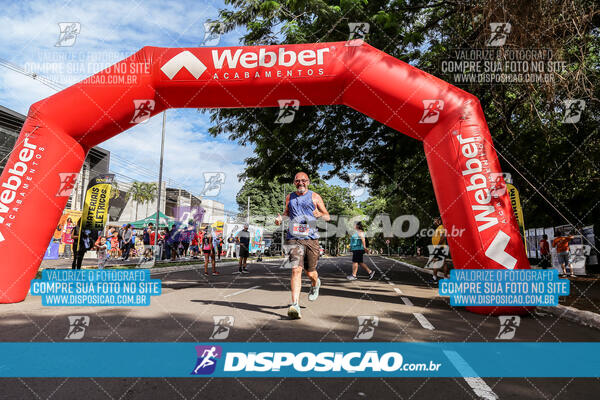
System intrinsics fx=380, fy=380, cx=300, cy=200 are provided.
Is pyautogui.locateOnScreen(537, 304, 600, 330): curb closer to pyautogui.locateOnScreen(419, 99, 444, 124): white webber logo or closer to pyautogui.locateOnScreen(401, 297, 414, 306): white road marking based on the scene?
pyautogui.locateOnScreen(401, 297, 414, 306): white road marking

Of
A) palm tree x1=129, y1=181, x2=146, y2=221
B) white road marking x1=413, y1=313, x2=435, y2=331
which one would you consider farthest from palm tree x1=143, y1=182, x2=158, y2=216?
white road marking x1=413, y1=313, x2=435, y2=331

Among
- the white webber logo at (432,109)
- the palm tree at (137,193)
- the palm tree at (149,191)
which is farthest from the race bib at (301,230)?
the palm tree at (149,191)

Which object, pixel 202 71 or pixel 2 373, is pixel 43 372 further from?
pixel 202 71

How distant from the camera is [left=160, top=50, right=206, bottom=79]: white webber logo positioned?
7664 mm

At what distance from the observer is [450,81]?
34.2 ft

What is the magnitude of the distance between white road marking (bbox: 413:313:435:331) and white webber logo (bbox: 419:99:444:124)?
3.58 metres

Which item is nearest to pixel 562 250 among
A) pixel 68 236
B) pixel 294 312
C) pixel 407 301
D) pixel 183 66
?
pixel 407 301

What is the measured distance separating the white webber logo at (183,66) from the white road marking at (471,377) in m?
6.65

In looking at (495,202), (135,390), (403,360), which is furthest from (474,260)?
(135,390)

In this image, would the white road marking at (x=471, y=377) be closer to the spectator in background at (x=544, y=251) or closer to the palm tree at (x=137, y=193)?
the spectator in background at (x=544, y=251)

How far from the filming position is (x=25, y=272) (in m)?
6.82

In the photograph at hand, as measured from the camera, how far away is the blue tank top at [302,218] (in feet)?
20.0

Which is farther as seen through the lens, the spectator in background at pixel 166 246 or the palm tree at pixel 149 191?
the palm tree at pixel 149 191

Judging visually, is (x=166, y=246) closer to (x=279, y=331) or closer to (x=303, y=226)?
(x=303, y=226)
